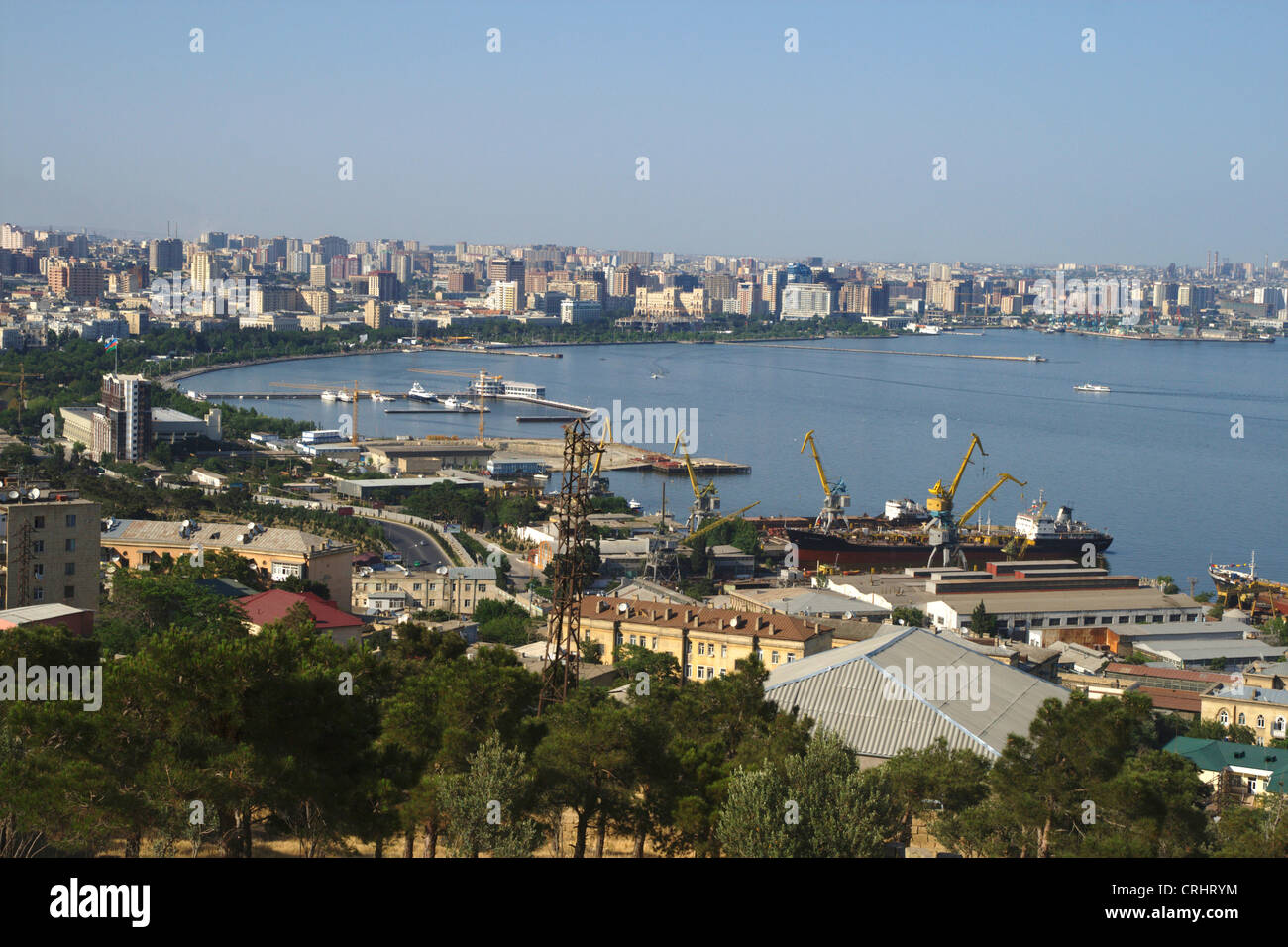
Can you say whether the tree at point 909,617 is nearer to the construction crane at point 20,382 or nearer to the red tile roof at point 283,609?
the red tile roof at point 283,609

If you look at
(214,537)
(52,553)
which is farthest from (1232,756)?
(214,537)

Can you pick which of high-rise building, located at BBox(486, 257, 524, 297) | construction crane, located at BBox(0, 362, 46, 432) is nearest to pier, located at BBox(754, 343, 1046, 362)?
high-rise building, located at BBox(486, 257, 524, 297)

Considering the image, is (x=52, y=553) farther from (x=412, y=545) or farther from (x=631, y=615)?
(x=412, y=545)

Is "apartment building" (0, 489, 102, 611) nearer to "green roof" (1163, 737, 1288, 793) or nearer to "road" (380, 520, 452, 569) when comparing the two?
"road" (380, 520, 452, 569)

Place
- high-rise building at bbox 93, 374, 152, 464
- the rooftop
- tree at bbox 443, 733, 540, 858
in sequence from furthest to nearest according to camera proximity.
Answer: high-rise building at bbox 93, 374, 152, 464, the rooftop, tree at bbox 443, 733, 540, 858

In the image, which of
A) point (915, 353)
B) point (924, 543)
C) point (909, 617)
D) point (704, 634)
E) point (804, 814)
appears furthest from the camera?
point (915, 353)
